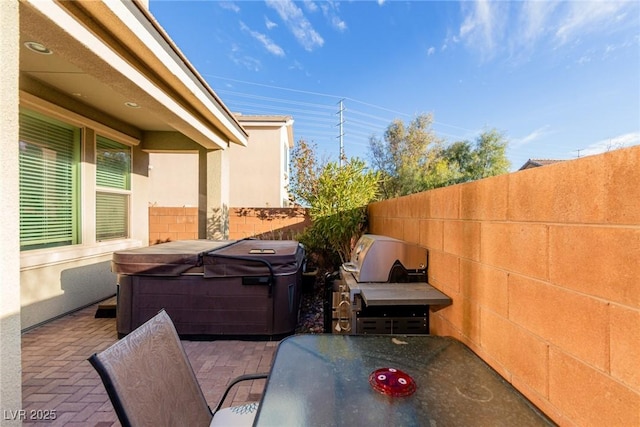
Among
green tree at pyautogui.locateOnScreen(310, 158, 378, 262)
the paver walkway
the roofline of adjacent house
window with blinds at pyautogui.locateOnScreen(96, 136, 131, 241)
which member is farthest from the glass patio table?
window with blinds at pyautogui.locateOnScreen(96, 136, 131, 241)

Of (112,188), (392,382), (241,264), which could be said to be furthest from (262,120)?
(392,382)

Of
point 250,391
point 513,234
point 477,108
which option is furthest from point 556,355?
point 477,108

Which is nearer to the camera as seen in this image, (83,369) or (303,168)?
(83,369)

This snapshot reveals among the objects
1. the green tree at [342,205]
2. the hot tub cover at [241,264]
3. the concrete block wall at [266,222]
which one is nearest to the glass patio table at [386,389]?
the hot tub cover at [241,264]

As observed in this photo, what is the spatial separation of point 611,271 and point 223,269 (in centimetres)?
337

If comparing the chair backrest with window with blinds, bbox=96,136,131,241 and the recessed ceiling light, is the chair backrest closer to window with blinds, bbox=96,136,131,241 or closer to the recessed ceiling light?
the recessed ceiling light

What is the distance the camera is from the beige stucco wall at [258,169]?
11.5m

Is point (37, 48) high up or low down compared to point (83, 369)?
up

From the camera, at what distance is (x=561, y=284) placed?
116cm

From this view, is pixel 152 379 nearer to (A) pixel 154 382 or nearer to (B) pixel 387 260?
(A) pixel 154 382

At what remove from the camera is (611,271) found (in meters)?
0.96

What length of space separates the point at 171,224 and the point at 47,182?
2688mm

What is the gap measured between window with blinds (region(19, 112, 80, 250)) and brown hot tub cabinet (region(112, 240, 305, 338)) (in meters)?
1.60

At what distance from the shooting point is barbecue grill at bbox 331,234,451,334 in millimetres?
2219
